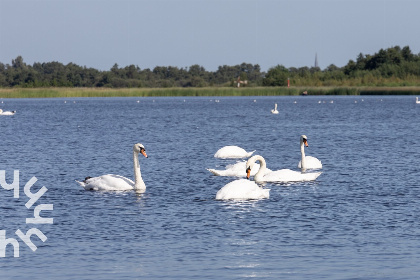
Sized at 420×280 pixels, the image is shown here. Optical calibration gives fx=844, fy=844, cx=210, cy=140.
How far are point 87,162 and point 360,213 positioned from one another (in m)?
14.0

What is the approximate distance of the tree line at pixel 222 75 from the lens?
399 ft

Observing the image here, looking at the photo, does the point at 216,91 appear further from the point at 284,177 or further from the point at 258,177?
the point at 258,177

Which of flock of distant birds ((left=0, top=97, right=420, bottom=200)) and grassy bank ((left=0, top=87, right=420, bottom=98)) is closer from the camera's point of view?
flock of distant birds ((left=0, top=97, right=420, bottom=200))

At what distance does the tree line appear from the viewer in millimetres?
121750

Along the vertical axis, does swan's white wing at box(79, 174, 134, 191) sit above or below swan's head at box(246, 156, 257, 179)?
below

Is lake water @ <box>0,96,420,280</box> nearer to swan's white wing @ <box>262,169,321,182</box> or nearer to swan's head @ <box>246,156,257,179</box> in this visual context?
swan's white wing @ <box>262,169,321,182</box>

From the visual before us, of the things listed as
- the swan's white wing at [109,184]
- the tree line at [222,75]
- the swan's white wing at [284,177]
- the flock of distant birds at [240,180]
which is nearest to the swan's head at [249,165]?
the flock of distant birds at [240,180]

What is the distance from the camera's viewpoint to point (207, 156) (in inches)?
1206

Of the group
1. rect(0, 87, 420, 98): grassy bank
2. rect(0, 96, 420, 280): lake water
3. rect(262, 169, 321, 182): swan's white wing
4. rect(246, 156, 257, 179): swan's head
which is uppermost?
rect(0, 87, 420, 98): grassy bank

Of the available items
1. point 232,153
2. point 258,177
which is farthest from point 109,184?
point 232,153

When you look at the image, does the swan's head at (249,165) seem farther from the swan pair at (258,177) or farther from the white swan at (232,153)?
the white swan at (232,153)

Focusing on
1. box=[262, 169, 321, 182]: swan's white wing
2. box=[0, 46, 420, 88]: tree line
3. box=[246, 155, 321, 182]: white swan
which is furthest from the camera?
box=[0, 46, 420, 88]: tree line

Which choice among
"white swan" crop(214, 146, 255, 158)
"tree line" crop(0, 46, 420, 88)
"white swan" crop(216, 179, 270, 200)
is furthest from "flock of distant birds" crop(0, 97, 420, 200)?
"tree line" crop(0, 46, 420, 88)

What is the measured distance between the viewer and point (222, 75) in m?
190
